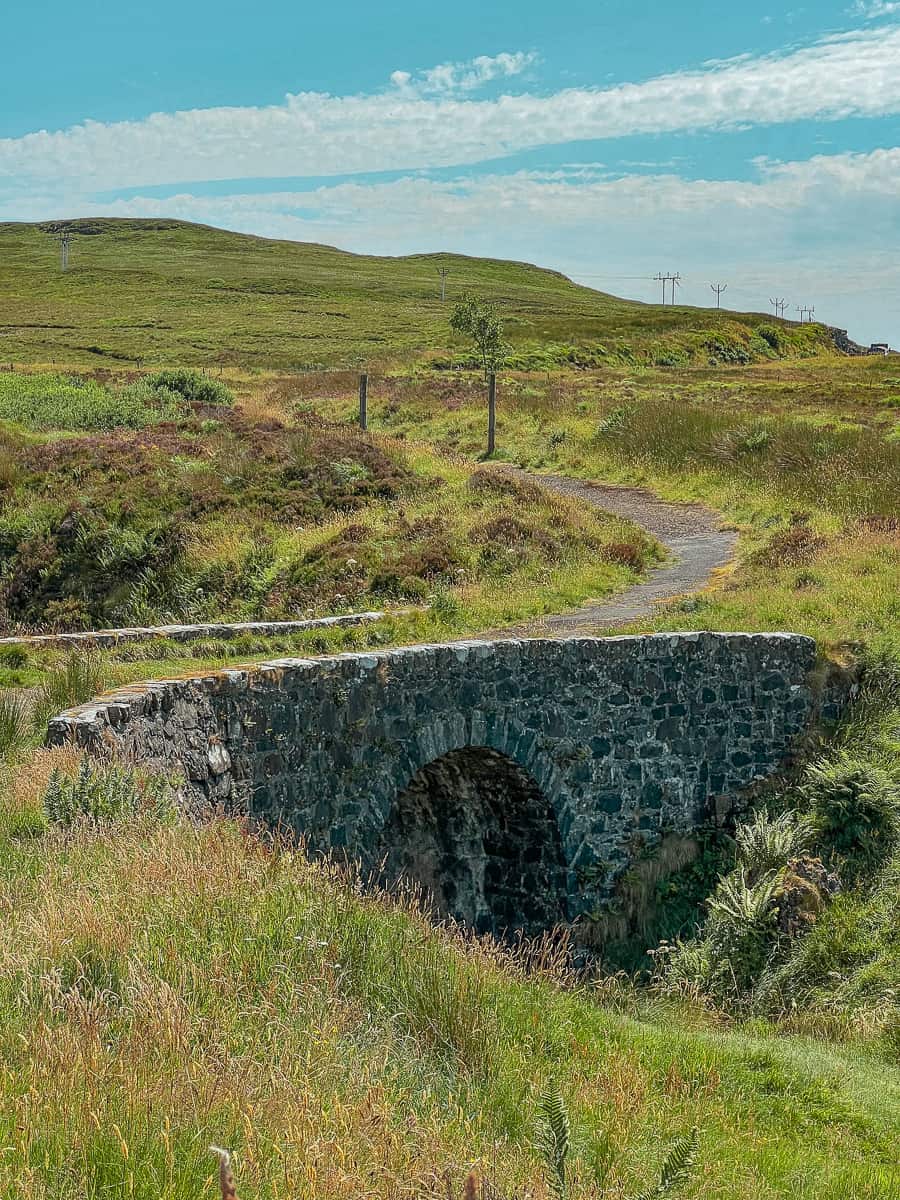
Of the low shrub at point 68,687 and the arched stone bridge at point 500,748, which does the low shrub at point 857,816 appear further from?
the low shrub at point 68,687

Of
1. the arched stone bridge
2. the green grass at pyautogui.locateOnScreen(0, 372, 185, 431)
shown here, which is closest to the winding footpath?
the arched stone bridge

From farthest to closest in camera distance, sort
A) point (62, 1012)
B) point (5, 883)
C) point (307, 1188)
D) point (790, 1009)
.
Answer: point (790, 1009), point (5, 883), point (62, 1012), point (307, 1188)

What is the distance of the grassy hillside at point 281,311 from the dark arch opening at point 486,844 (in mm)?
53657

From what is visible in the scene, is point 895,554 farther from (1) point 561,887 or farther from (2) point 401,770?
(2) point 401,770

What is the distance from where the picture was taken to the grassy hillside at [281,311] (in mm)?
75125

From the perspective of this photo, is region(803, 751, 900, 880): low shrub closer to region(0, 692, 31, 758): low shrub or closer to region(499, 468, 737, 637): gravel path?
region(499, 468, 737, 637): gravel path

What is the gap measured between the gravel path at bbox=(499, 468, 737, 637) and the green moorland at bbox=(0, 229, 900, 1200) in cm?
47

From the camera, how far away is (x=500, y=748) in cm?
1310

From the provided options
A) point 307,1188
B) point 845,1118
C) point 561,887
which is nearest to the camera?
point 307,1188

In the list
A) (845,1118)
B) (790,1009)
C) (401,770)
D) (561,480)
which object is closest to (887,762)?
(790,1009)

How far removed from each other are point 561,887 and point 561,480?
51.4 ft

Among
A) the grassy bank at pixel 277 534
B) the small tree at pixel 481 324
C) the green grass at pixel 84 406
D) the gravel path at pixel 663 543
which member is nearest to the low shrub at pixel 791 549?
the gravel path at pixel 663 543

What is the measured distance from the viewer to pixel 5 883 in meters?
6.03

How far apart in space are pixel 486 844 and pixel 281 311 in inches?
3636
